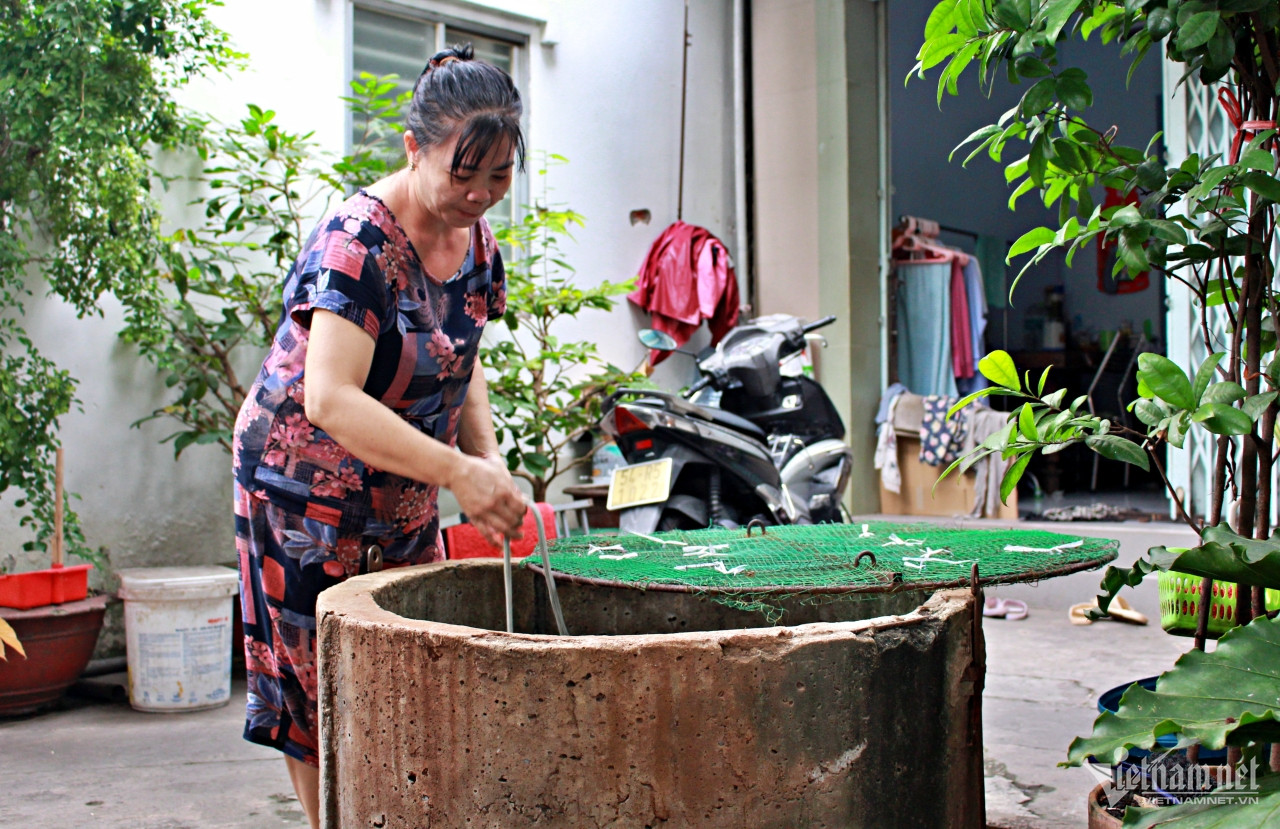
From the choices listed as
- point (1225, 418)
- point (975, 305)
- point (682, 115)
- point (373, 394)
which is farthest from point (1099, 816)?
point (975, 305)

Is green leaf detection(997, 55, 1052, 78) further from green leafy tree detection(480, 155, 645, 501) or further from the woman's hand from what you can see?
green leafy tree detection(480, 155, 645, 501)

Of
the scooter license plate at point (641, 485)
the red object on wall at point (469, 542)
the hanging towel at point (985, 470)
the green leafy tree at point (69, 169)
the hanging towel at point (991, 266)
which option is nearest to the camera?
the green leafy tree at point (69, 169)

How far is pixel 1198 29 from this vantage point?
4.52 ft

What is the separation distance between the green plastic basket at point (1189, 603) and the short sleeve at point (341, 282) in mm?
1423

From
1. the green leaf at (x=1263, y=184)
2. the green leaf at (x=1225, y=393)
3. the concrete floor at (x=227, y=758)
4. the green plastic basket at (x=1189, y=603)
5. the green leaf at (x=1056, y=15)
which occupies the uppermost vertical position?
the green leaf at (x=1056, y=15)

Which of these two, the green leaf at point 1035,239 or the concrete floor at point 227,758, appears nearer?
the green leaf at point 1035,239

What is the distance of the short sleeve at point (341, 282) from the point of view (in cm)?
157

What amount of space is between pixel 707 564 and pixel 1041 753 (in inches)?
75.1

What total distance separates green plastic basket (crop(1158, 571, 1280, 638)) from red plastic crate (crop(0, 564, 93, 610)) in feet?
11.2

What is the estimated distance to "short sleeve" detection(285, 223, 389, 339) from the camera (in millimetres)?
1566

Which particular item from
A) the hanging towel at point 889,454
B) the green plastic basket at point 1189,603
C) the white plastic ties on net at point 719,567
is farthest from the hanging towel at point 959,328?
the white plastic ties on net at point 719,567

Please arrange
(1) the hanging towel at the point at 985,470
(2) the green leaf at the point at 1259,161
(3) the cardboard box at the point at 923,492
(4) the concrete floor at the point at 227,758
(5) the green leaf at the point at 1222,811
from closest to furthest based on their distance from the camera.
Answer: (5) the green leaf at the point at 1222,811
(2) the green leaf at the point at 1259,161
(4) the concrete floor at the point at 227,758
(1) the hanging towel at the point at 985,470
(3) the cardboard box at the point at 923,492

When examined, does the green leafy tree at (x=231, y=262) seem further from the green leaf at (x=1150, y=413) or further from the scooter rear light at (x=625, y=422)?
the green leaf at (x=1150, y=413)

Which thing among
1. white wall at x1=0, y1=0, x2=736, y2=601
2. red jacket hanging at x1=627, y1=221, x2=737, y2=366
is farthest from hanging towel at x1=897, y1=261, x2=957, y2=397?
red jacket hanging at x1=627, y1=221, x2=737, y2=366
